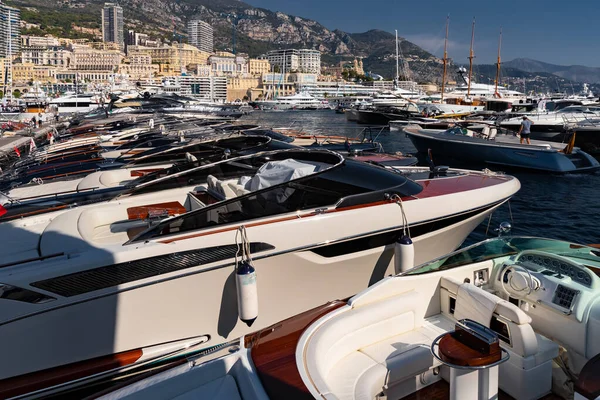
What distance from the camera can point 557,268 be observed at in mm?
3588

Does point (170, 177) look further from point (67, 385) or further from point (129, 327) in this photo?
point (67, 385)

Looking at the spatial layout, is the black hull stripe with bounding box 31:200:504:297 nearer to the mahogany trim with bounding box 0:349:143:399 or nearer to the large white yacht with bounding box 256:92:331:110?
the mahogany trim with bounding box 0:349:143:399

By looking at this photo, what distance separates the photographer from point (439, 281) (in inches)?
147

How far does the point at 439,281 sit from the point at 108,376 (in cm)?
298

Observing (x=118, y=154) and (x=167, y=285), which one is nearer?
(x=167, y=285)

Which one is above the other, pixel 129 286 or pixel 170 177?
pixel 170 177

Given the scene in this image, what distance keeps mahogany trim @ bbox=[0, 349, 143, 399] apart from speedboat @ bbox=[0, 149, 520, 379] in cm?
5

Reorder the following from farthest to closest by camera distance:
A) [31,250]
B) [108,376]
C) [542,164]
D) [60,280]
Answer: [542,164]
[31,250]
[108,376]
[60,280]

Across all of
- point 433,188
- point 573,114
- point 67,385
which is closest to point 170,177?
point 67,385

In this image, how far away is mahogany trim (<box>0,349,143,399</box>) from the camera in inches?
141

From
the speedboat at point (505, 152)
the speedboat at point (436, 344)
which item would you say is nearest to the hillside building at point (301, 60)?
the speedboat at point (505, 152)

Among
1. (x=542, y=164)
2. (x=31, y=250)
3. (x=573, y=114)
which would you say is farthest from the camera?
(x=573, y=114)

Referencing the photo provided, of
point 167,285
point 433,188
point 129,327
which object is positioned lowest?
point 129,327

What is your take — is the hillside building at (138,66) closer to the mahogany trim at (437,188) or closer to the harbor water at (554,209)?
the harbor water at (554,209)
